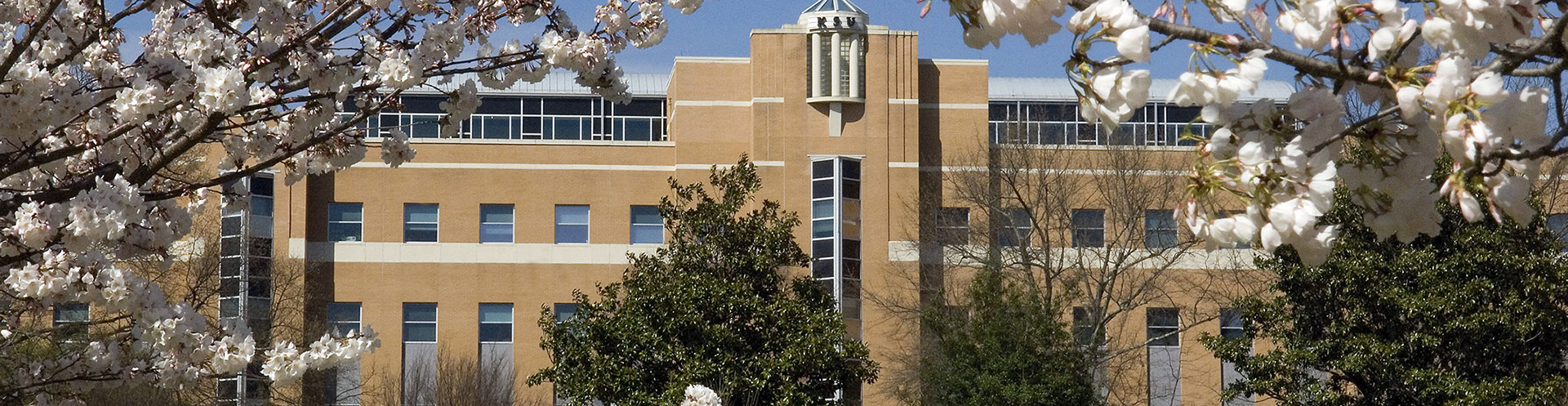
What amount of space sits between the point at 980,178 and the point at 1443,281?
718 inches

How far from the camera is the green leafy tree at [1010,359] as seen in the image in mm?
27016

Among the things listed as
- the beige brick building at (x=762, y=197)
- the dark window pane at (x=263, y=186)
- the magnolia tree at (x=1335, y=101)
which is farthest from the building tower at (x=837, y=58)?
the magnolia tree at (x=1335, y=101)

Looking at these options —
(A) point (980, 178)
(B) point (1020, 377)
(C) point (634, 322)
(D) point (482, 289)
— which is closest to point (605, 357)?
(C) point (634, 322)

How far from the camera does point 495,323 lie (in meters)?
43.3

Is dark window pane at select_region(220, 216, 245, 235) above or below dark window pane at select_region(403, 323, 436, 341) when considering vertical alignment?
above

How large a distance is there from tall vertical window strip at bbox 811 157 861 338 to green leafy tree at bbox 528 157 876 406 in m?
21.3

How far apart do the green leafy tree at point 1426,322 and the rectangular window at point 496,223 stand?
82.7 feet

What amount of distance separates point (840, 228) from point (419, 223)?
11.5m

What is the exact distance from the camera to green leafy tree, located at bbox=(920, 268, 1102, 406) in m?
27.0

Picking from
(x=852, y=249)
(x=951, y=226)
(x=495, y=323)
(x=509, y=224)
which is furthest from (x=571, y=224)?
(x=951, y=226)

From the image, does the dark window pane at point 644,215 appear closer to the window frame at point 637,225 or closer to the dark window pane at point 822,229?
the window frame at point 637,225

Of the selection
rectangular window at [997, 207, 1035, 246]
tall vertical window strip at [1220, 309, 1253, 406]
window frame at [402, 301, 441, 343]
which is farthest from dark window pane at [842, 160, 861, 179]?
window frame at [402, 301, 441, 343]

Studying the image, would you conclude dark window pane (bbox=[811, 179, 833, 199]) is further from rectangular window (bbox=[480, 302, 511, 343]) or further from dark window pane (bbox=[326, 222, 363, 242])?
dark window pane (bbox=[326, 222, 363, 242])

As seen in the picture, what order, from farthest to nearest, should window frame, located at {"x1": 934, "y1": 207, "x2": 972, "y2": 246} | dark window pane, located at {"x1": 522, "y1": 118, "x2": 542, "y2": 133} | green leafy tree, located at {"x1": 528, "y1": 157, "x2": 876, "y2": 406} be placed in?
Answer: dark window pane, located at {"x1": 522, "y1": 118, "x2": 542, "y2": 133} → window frame, located at {"x1": 934, "y1": 207, "x2": 972, "y2": 246} → green leafy tree, located at {"x1": 528, "y1": 157, "x2": 876, "y2": 406}
